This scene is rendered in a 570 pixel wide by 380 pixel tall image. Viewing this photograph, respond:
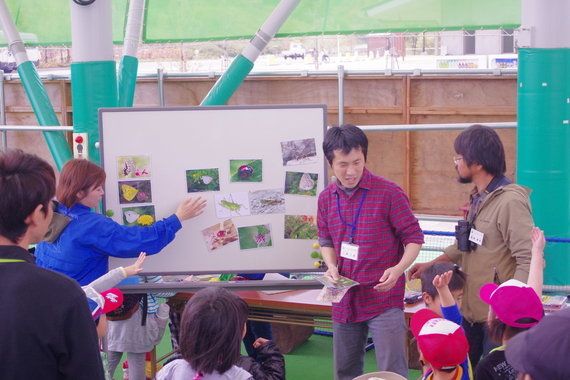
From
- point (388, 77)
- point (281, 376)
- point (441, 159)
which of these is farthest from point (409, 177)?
point (281, 376)

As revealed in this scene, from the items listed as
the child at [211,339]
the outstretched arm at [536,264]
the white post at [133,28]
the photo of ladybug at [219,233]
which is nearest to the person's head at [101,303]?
the child at [211,339]

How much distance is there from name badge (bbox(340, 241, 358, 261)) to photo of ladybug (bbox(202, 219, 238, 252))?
0.95 meters

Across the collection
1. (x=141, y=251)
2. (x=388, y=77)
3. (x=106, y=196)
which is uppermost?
(x=388, y=77)

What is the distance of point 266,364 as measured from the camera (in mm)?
2801

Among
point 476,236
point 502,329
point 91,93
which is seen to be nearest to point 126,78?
point 91,93

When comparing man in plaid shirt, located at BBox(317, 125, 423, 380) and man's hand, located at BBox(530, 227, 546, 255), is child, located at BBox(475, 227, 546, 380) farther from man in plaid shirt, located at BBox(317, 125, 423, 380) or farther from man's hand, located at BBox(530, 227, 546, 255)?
man in plaid shirt, located at BBox(317, 125, 423, 380)

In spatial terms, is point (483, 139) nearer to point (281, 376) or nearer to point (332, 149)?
point (332, 149)

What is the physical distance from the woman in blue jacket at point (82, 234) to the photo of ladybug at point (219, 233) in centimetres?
48

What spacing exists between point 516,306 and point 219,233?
212cm

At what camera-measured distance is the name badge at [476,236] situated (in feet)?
11.2

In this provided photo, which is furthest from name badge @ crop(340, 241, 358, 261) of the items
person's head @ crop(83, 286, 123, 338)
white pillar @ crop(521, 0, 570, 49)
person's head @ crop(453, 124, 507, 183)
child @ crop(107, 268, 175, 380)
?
white pillar @ crop(521, 0, 570, 49)

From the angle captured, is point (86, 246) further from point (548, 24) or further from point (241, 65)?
point (548, 24)

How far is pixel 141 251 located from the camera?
4.05 metres

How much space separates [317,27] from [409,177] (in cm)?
281
